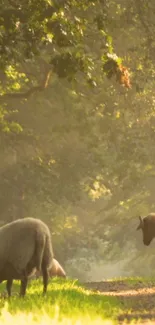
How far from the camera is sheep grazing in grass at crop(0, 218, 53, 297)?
35.4ft

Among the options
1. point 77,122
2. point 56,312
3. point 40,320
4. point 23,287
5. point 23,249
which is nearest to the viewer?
point 40,320

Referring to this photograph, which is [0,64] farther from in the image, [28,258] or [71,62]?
[28,258]

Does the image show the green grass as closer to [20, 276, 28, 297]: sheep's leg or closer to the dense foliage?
[20, 276, 28, 297]: sheep's leg

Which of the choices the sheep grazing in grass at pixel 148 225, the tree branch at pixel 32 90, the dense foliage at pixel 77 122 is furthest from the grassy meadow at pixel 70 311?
the tree branch at pixel 32 90

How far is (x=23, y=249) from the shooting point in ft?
35.5

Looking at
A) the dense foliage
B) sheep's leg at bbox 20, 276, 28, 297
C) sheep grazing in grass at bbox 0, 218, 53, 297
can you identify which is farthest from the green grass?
the dense foliage

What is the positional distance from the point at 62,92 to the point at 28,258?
15.2 m

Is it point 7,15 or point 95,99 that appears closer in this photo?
point 7,15

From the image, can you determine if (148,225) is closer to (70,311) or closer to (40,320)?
(70,311)

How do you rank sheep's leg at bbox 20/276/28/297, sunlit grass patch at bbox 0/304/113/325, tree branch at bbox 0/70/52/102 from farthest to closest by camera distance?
1. tree branch at bbox 0/70/52/102
2. sheep's leg at bbox 20/276/28/297
3. sunlit grass patch at bbox 0/304/113/325

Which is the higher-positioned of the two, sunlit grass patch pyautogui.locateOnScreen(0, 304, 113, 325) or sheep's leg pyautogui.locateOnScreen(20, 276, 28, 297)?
sheep's leg pyautogui.locateOnScreen(20, 276, 28, 297)

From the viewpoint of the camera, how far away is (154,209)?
45844 millimetres

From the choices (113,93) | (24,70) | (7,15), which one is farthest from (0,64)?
(113,93)

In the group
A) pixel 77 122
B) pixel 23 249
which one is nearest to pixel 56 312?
pixel 23 249
